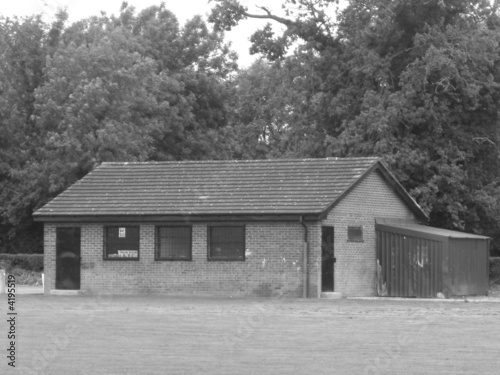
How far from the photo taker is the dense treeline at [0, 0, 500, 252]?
4781 centimetres

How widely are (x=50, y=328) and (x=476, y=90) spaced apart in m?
28.0

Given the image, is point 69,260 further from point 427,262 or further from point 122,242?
point 427,262

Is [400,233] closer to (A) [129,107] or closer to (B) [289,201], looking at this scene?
(B) [289,201]

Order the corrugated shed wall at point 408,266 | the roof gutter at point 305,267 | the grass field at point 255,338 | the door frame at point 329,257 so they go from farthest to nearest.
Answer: the corrugated shed wall at point 408,266 < the door frame at point 329,257 < the roof gutter at point 305,267 < the grass field at point 255,338

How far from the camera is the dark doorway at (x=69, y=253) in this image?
123 ft

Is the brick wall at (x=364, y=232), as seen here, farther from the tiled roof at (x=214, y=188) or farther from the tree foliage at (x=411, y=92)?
the tree foliage at (x=411, y=92)

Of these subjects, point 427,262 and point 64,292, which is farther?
point 64,292

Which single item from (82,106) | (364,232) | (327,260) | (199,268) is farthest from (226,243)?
(82,106)

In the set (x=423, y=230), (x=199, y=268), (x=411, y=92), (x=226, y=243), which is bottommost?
(x=199, y=268)

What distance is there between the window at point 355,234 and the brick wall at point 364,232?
127 millimetres

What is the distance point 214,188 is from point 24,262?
1938cm

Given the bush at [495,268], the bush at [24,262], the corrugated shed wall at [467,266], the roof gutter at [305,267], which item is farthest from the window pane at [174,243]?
the bush at [24,262]

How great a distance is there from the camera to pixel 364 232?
123ft

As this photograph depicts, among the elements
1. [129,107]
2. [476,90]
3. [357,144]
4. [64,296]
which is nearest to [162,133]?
[129,107]
